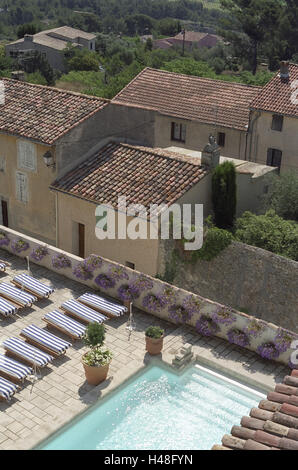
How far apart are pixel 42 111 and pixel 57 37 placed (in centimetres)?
9236

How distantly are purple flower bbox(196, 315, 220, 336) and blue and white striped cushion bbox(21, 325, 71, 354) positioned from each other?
156 inches

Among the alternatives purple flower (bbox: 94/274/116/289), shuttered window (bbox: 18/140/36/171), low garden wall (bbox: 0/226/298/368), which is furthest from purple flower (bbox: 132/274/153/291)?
shuttered window (bbox: 18/140/36/171)

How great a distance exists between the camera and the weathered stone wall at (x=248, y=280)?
68.8ft

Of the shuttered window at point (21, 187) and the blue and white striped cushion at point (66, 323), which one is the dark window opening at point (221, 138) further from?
the blue and white striped cushion at point (66, 323)

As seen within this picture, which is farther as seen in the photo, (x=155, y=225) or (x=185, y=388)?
(x=155, y=225)

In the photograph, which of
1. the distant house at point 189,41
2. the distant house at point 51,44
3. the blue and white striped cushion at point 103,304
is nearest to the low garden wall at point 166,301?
the blue and white striped cushion at point 103,304

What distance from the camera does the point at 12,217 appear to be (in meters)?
27.9

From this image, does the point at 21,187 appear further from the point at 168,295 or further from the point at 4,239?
the point at 168,295

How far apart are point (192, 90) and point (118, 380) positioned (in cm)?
2511

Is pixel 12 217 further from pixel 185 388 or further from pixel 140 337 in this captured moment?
pixel 185 388

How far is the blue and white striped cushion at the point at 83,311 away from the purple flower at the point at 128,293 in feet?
3.51

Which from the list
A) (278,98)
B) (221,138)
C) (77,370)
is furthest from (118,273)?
(221,138)

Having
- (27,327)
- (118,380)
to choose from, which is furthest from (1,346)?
(118,380)

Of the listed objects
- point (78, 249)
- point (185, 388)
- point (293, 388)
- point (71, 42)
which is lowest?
point (71, 42)
